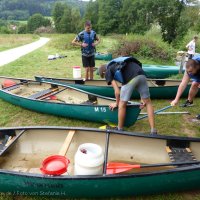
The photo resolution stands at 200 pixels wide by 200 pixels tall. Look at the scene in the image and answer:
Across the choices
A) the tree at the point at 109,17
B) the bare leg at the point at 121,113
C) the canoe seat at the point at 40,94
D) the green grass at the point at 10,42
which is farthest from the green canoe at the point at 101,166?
the tree at the point at 109,17

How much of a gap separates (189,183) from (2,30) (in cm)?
5471

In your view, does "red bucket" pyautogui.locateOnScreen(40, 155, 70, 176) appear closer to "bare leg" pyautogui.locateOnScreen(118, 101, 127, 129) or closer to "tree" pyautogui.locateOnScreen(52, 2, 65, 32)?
"bare leg" pyautogui.locateOnScreen(118, 101, 127, 129)

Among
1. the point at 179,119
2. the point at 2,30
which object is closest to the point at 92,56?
the point at 179,119

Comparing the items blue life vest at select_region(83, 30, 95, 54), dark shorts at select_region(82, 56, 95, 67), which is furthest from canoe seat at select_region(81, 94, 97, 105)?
blue life vest at select_region(83, 30, 95, 54)

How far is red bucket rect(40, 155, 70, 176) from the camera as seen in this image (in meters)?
3.10

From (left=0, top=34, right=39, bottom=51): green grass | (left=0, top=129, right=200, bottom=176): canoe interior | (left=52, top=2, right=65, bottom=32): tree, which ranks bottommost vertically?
(left=0, top=34, right=39, bottom=51): green grass

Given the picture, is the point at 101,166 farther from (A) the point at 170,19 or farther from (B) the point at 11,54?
(A) the point at 170,19

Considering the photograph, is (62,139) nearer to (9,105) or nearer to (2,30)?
(9,105)

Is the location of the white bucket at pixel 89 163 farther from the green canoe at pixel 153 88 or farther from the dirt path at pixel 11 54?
the dirt path at pixel 11 54

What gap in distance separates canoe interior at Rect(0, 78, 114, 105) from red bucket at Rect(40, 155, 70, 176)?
8.52ft

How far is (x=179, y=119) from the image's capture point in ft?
18.9

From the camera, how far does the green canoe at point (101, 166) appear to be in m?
3.08

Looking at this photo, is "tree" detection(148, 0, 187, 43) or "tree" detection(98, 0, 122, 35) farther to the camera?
"tree" detection(98, 0, 122, 35)

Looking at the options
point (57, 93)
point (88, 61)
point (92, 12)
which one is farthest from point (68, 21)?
point (57, 93)
